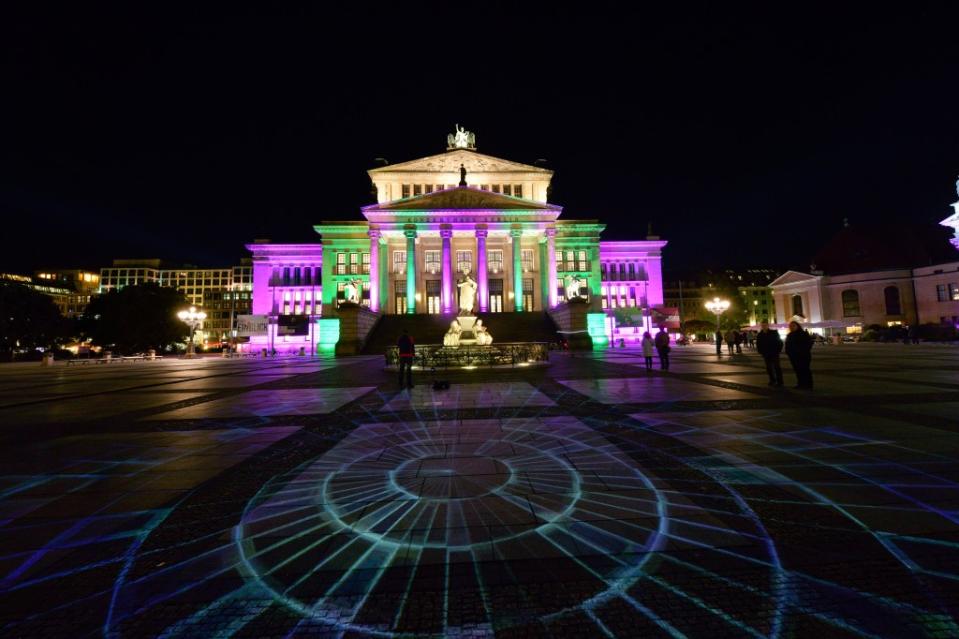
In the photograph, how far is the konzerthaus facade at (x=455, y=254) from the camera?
4894 cm

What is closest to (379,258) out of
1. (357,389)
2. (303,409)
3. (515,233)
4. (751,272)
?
(515,233)

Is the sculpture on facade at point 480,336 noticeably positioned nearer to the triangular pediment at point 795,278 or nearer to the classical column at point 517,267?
the classical column at point 517,267

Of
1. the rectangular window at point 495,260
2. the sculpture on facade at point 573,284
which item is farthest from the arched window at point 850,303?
the rectangular window at point 495,260

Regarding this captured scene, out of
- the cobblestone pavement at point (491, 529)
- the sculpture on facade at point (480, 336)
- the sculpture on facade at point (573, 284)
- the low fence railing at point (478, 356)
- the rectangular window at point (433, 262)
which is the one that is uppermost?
the rectangular window at point (433, 262)

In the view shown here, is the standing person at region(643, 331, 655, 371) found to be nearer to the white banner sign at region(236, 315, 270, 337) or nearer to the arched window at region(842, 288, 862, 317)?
the white banner sign at region(236, 315, 270, 337)

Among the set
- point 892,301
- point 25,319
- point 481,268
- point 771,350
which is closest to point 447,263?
point 481,268

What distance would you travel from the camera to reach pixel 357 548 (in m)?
2.96

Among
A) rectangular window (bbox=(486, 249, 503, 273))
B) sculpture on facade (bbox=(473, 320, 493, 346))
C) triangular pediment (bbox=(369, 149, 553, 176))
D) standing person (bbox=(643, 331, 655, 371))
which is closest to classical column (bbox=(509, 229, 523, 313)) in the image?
rectangular window (bbox=(486, 249, 503, 273))

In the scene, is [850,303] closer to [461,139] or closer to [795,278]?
[795,278]

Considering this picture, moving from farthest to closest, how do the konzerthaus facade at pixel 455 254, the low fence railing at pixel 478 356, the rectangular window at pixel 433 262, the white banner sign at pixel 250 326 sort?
the rectangular window at pixel 433 262, the konzerthaus facade at pixel 455 254, the white banner sign at pixel 250 326, the low fence railing at pixel 478 356

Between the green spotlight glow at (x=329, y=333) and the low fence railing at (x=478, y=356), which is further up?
the green spotlight glow at (x=329, y=333)

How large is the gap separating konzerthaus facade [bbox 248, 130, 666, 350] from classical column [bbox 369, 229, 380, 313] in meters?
0.11

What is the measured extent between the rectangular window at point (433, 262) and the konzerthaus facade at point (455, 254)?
13 cm

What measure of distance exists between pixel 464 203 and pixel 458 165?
34.1 ft
